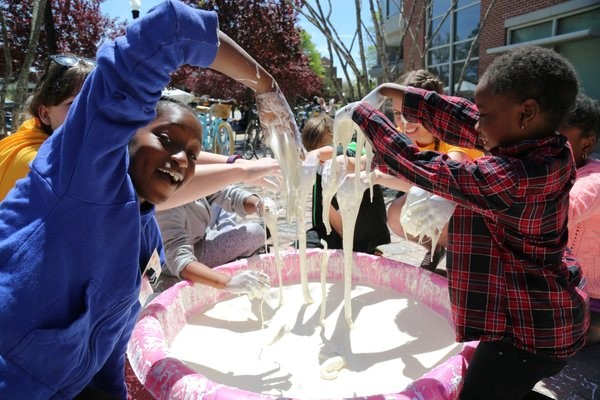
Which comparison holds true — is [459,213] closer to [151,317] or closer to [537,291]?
[537,291]

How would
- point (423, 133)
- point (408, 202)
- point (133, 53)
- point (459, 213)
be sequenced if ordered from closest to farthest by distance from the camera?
point (133, 53), point (459, 213), point (408, 202), point (423, 133)

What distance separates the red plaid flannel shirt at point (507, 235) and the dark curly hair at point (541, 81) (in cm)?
9

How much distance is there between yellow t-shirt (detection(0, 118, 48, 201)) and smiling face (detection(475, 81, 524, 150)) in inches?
59.7

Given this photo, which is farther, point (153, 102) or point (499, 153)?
point (499, 153)

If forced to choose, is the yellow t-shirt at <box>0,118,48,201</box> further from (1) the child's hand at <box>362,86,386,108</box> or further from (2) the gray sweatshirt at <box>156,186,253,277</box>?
(1) the child's hand at <box>362,86,386,108</box>

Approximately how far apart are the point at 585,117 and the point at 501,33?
993 cm

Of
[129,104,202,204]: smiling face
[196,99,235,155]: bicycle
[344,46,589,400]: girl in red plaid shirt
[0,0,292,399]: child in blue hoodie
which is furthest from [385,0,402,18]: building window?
[0,0,292,399]: child in blue hoodie

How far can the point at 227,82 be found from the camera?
14.9 m

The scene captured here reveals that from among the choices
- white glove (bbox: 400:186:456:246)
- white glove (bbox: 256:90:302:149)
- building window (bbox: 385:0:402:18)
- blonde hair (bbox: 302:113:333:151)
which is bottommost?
white glove (bbox: 400:186:456:246)

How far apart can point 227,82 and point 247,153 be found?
550 centimetres

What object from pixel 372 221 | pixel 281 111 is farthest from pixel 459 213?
pixel 372 221

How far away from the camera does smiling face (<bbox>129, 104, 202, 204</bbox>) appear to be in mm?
1000

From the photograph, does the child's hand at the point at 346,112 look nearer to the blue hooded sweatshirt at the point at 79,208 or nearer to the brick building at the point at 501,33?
the blue hooded sweatshirt at the point at 79,208

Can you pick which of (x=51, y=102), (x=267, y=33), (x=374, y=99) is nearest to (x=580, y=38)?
(x=267, y=33)
